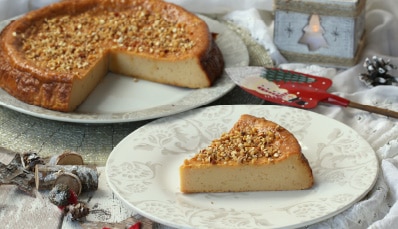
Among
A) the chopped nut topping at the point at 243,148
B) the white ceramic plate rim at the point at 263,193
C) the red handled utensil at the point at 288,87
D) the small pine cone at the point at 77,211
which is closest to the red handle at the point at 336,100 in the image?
the red handled utensil at the point at 288,87

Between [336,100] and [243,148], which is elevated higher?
[243,148]

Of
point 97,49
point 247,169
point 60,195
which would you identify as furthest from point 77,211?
point 97,49

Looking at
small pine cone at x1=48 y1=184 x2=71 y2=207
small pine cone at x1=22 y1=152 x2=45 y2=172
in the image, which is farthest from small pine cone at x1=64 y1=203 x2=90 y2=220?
small pine cone at x1=22 y1=152 x2=45 y2=172

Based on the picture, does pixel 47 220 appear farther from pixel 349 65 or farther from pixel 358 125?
pixel 349 65

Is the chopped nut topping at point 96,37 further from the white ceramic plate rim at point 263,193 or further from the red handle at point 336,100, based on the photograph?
the red handle at point 336,100

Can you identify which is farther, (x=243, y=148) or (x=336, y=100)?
(x=336, y=100)

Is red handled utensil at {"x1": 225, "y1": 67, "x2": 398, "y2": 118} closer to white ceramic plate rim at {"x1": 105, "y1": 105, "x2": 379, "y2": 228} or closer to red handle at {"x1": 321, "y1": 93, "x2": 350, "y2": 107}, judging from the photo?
red handle at {"x1": 321, "y1": 93, "x2": 350, "y2": 107}

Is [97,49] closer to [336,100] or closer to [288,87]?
[288,87]
